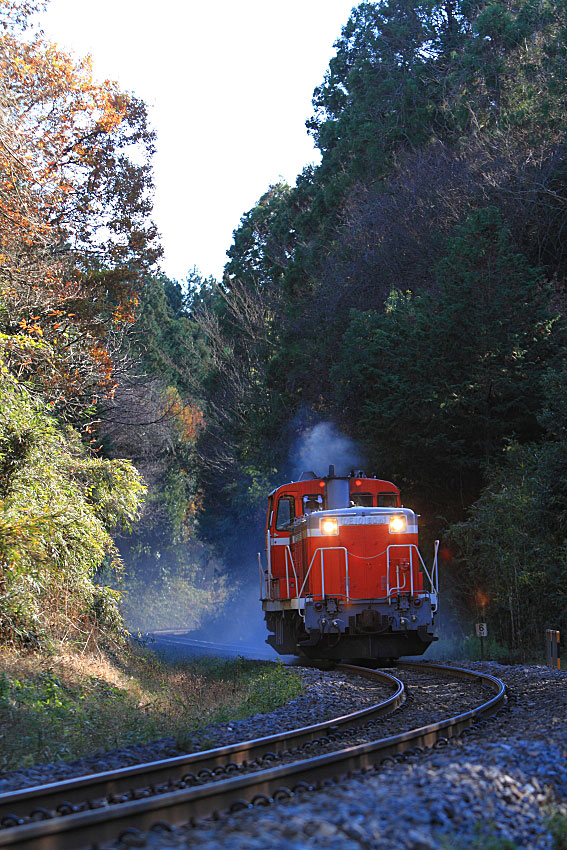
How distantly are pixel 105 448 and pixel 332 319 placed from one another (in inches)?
471

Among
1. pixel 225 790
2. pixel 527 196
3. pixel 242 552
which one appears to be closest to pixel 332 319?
pixel 527 196

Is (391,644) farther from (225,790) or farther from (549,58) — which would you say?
(549,58)

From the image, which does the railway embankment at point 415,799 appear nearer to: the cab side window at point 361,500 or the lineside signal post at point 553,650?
the cab side window at point 361,500

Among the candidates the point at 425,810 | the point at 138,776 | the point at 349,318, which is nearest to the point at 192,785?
the point at 138,776

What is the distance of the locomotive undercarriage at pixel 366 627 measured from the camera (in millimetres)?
15430

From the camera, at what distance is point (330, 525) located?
640 inches

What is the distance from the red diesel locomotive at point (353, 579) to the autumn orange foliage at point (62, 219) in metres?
5.80

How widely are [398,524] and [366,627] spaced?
1976mm

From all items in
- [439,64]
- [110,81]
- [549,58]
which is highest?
[439,64]

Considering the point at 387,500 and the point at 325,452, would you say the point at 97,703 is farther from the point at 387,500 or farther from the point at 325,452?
the point at 325,452

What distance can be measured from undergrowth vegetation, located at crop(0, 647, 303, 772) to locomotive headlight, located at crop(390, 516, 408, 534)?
3.06 m

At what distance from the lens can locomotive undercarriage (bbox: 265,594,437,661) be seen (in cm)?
1543

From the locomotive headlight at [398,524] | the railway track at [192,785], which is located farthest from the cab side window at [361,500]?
the railway track at [192,785]

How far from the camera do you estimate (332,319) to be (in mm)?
35719
